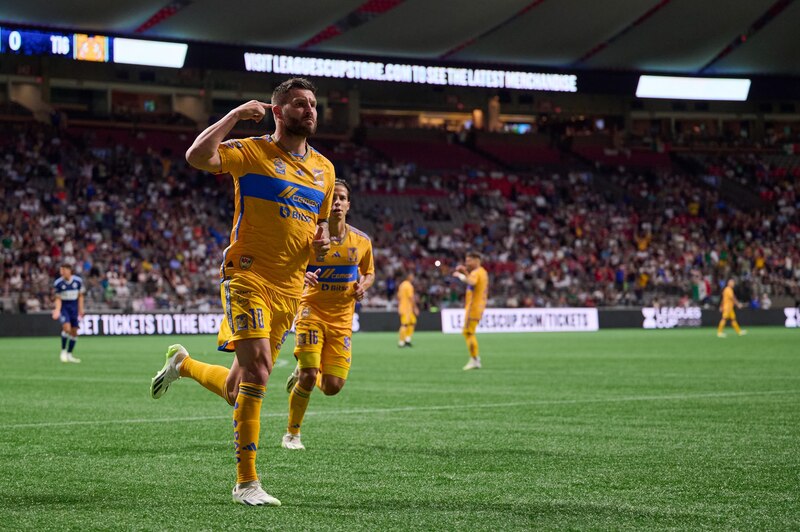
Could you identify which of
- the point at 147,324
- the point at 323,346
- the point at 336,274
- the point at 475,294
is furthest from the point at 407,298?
the point at 323,346

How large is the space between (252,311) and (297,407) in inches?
107

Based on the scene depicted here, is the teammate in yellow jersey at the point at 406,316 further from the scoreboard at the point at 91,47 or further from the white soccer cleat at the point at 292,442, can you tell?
the white soccer cleat at the point at 292,442

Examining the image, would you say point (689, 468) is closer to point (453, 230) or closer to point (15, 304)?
point (15, 304)

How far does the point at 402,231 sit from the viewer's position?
162 ft

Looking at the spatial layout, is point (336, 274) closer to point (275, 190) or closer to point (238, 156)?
point (275, 190)

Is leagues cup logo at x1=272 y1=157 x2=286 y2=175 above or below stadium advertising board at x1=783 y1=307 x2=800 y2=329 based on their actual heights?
above

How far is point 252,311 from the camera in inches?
268

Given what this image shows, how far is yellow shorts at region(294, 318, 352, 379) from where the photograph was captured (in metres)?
9.68

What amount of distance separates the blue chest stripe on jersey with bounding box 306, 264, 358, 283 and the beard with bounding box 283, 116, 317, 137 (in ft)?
10.6

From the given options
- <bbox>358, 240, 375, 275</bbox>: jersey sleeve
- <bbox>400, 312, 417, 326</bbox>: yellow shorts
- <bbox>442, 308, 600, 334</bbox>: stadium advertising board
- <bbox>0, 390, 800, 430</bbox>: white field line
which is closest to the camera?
<bbox>358, 240, 375, 275</bbox>: jersey sleeve

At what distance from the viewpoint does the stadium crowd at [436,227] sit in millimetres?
40406

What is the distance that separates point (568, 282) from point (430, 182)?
33.9ft

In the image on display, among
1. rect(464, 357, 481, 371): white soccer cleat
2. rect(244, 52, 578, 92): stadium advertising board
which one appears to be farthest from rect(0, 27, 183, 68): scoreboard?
rect(464, 357, 481, 371): white soccer cleat

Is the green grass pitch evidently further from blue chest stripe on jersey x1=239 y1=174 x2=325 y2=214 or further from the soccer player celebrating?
the soccer player celebrating
